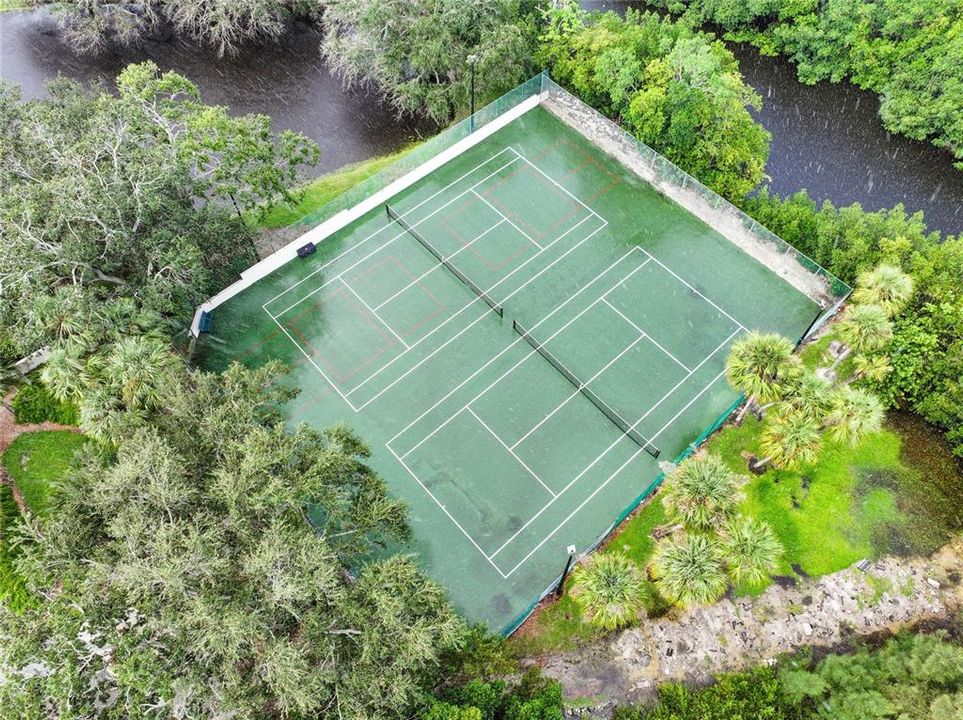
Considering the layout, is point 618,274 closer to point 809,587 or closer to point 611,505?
point 611,505

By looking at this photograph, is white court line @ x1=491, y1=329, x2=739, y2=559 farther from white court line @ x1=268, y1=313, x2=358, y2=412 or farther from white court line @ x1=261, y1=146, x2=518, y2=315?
white court line @ x1=261, y1=146, x2=518, y2=315

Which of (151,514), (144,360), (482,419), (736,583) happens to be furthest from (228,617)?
(736,583)

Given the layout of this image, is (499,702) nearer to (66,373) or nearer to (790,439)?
(790,439)

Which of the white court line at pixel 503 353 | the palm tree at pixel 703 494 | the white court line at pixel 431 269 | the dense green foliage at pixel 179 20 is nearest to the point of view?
the palm tree at pixel 703 494

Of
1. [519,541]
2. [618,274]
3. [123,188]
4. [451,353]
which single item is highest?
[123,188]

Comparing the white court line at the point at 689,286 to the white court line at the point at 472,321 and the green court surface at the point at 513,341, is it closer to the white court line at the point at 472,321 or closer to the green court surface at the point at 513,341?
the green court surface at the point at 513,341

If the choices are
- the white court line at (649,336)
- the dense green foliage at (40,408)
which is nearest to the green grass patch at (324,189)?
the dense green foliage at (40,408)

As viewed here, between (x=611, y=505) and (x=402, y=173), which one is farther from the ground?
(x=402, y=173)
